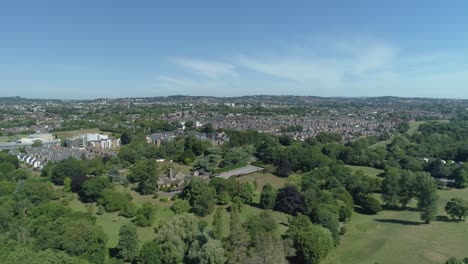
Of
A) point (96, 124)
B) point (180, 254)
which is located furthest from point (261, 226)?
point (96, 124)

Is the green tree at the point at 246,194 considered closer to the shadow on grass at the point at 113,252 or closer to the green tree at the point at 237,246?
the green tree at the point at 237,246

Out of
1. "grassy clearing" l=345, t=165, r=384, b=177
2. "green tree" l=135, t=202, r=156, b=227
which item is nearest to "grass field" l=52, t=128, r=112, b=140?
"green tree" l=135, t=202, r=156, b=227

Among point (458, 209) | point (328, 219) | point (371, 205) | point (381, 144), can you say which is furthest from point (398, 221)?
point (381, 144)

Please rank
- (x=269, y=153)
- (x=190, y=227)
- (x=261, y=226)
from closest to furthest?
(x=190, y=227) < (x=261, y=226) < (x=269, y=153)

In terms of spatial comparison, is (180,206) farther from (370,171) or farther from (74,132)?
(74,132)

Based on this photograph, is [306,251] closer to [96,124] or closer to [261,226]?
[261,226]

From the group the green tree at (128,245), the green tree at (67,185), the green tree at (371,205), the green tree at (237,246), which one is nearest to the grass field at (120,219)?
the green tree at (67,185)
